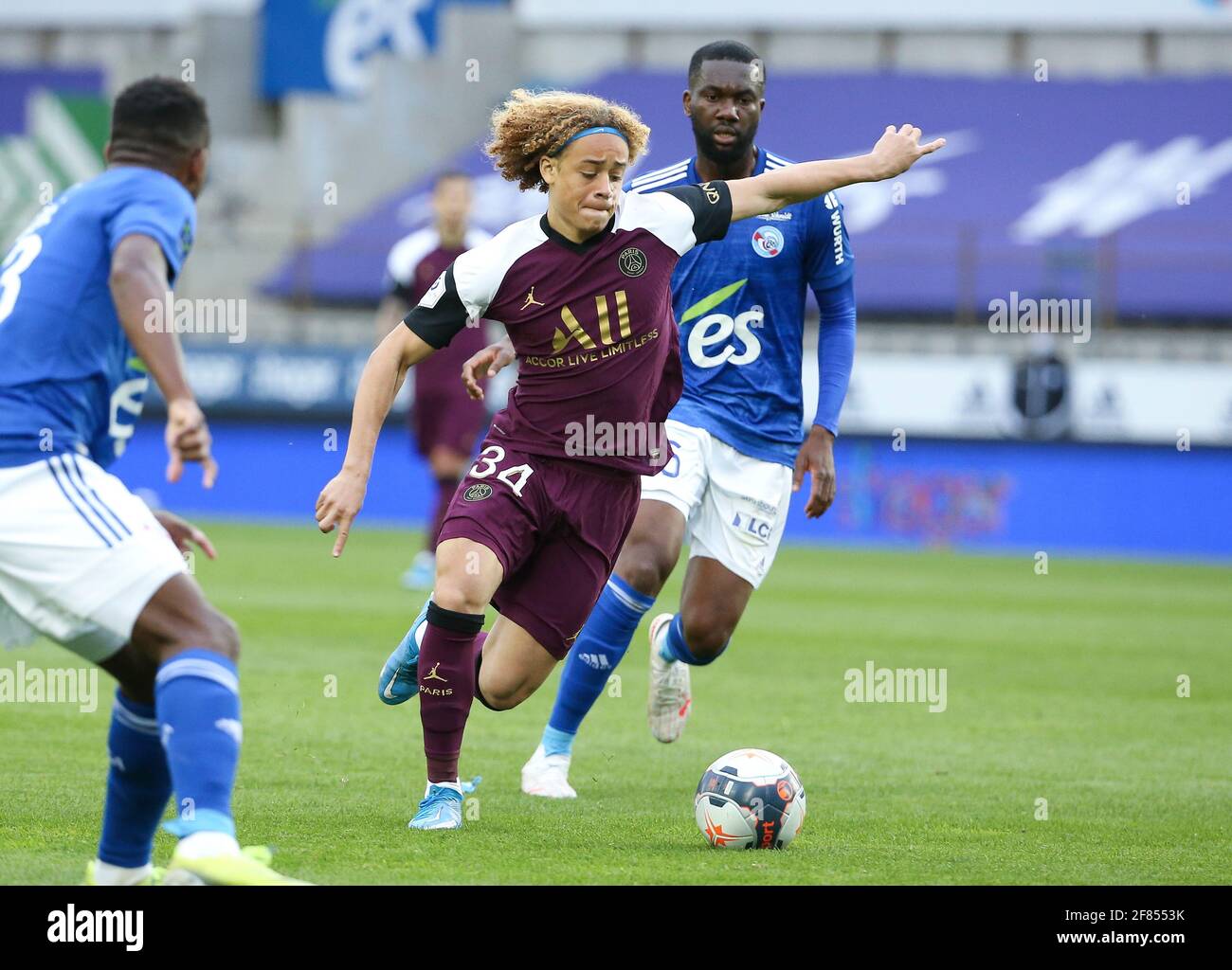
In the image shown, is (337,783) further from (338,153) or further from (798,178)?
(338,153)

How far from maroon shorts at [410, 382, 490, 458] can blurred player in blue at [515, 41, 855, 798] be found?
23.3 ft

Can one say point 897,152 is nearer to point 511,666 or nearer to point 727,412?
point 727,412

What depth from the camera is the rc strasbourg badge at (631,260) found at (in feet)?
19.6

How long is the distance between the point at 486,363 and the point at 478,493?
0.62 metres

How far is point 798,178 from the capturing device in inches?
227

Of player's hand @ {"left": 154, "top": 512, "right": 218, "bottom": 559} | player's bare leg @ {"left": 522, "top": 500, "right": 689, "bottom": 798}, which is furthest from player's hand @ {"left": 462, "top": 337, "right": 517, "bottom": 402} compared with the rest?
player's hand @ {"left": 154, "top": 512, "right": 218, "bottom": 559}

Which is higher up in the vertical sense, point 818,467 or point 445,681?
point 818,467

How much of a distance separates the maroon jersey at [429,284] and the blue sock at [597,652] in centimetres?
693

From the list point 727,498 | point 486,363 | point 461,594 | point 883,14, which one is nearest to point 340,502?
point 461,594

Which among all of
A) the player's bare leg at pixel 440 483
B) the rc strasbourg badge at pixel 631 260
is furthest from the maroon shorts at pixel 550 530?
the player's bare leg at pixel 440 483

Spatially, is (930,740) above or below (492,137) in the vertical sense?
below

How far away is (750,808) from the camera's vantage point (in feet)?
18.9
